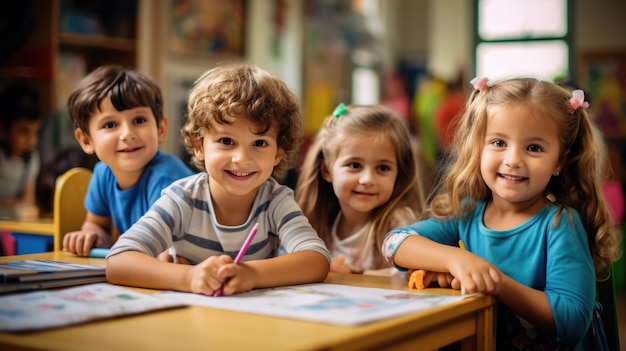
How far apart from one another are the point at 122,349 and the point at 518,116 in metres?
0.88

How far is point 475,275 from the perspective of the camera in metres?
1.20

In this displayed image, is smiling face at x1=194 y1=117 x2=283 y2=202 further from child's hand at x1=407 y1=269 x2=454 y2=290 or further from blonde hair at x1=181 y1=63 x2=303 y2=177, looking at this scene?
child's hand at x1=407 y1=269 x2=454 y2=290

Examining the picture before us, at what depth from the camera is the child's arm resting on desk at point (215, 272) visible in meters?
1.11

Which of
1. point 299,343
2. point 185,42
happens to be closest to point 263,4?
point 185,42

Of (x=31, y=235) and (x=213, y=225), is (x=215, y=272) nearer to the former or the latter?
(x=213, y=225)

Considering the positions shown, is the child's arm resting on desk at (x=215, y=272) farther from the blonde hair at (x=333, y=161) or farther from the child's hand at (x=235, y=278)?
the blonde hair at (x=333, y=161)

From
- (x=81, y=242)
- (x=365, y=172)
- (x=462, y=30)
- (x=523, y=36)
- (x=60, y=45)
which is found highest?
(x=462, y=30)

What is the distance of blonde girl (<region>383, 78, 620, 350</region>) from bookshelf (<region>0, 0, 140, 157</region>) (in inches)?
102

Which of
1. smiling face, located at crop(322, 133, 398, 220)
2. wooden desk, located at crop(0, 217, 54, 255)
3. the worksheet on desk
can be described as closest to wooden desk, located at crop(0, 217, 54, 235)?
wooden desk, located at crop(0, 217, 54, 255)

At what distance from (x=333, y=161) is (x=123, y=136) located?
51 centimetres

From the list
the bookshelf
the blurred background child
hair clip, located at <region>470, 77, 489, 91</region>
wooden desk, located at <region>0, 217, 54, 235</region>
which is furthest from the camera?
the bookshelf

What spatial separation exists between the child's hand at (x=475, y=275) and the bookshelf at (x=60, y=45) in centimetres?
278

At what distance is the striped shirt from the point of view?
1.36m

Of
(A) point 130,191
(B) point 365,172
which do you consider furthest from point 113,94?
(B) point 365,172
